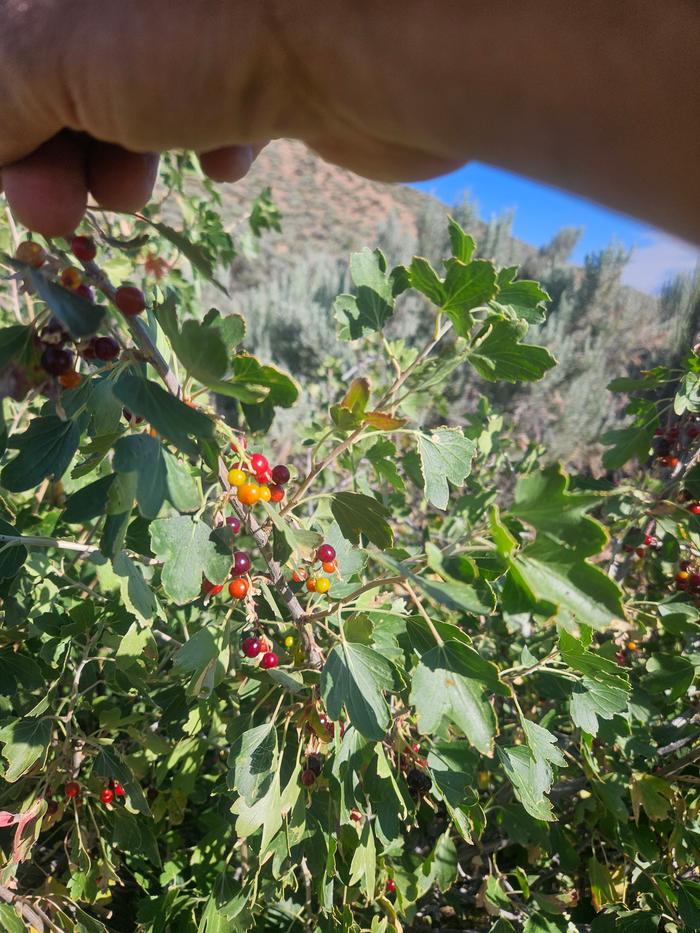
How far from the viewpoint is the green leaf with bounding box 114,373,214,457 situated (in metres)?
0.81

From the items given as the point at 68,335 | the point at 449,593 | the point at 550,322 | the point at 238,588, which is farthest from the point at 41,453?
the point at 550,322

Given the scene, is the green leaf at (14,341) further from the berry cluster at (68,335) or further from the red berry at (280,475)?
the red berry at (280,475)

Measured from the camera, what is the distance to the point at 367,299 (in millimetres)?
1454

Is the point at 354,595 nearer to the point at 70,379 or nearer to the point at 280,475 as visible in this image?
the point at 280,475

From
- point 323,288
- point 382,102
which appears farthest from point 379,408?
point 323,288

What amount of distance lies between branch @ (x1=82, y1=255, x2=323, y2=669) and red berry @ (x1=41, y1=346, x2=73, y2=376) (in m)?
0.10

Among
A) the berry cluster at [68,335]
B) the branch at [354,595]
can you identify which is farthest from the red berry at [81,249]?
the branch at [354,595]

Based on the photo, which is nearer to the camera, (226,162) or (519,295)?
(226,162)

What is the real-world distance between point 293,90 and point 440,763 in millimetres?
1274

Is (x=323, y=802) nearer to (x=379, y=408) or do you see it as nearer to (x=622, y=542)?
(x=379, y=408)

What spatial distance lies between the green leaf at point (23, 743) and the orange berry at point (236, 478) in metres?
0.83

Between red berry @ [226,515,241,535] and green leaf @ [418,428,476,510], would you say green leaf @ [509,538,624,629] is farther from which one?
red berry @ [226,515,241,535]

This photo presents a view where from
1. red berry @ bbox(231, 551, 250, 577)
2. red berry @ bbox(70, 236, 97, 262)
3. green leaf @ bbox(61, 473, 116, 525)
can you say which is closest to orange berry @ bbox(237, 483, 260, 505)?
red berry @ bbox(231, 551, 250, 577)

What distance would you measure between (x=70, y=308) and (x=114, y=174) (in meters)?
0.47
